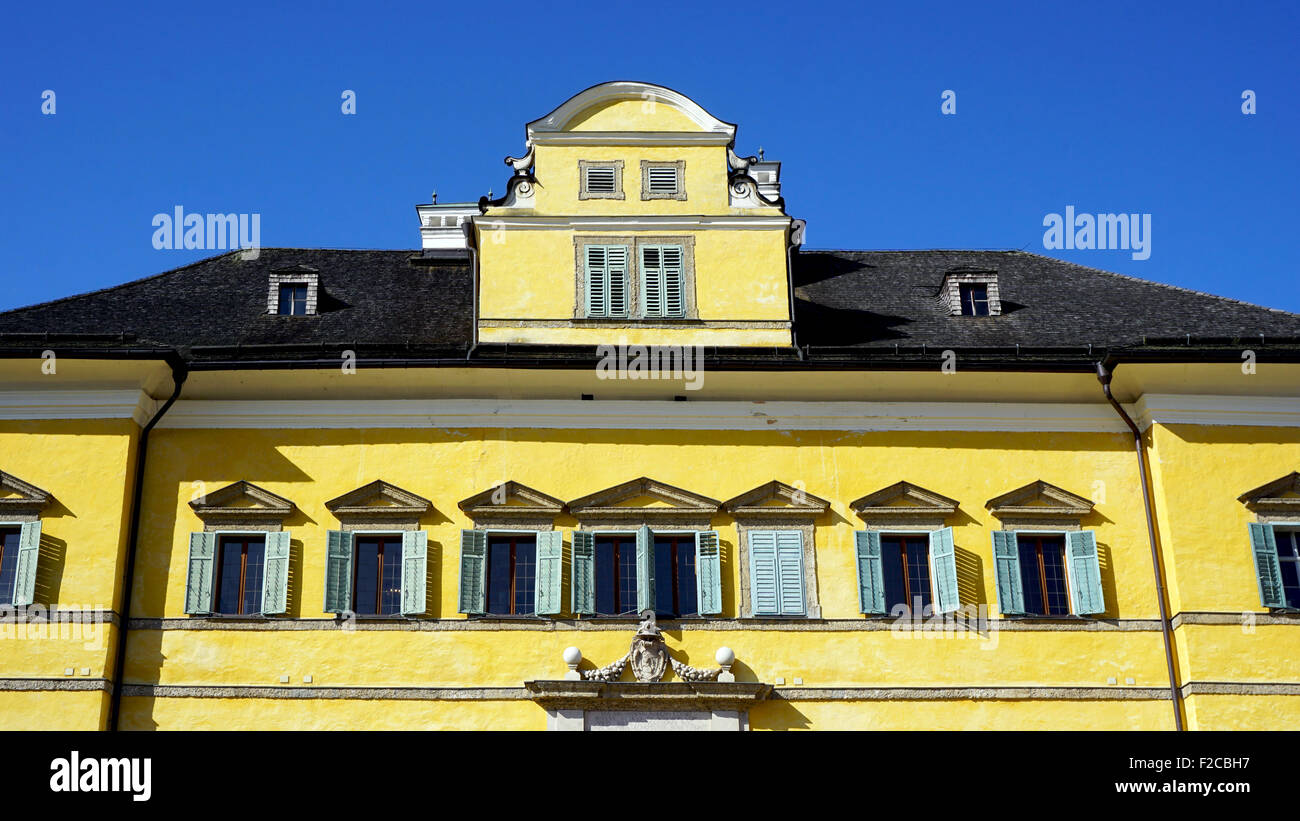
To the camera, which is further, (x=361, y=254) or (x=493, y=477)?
(x=361, y=254)

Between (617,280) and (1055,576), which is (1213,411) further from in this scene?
(617,280)

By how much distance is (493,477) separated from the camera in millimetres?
25703

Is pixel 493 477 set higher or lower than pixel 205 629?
higher

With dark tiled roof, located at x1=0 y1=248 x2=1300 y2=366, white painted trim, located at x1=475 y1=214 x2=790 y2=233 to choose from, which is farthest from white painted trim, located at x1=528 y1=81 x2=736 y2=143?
dark tiled roof, located at x1=0 y1=248 x2=1300 y2=366

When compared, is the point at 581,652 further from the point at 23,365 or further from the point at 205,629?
the point at 23,365

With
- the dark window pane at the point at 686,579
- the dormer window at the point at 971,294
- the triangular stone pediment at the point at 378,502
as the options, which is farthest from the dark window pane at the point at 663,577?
the dormer window at the point at 971,294

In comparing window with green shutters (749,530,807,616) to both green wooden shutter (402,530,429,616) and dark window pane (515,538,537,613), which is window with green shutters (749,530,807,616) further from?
green wooden shutter (402,530,429,616)

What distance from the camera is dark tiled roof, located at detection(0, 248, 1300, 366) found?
85.3 feet

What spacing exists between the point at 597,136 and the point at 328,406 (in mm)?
6927
